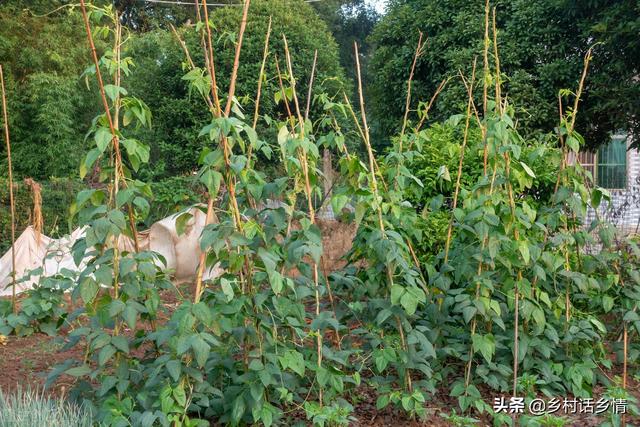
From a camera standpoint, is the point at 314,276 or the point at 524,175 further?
the point at 524,175

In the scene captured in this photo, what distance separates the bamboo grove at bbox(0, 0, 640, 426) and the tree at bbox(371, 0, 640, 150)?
3399mm

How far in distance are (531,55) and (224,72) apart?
177 inches

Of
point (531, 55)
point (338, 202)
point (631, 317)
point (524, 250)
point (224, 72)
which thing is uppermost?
point (224, 72)

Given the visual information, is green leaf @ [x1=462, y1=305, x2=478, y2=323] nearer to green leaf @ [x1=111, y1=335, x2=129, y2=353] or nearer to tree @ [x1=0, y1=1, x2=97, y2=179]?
green leaf @ [x1=111, y1=335, x2=129, y2=353]

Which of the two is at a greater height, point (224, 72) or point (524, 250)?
point (224, 72)

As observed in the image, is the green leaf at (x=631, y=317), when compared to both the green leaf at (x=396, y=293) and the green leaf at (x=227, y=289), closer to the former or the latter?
the green leaf at (x=396, y=293)

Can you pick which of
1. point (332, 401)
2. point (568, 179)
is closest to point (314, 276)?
point (332, 401)

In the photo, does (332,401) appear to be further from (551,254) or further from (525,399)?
(551,254)

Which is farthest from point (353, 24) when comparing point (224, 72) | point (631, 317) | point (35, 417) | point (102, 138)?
point (35, 417)

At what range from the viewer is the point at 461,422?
3479 millimetres

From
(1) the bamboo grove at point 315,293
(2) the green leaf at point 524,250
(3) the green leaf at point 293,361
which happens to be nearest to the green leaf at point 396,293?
(1) the bamboo grove at point 315,293

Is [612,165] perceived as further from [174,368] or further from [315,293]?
[174,368]

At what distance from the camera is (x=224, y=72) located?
35.8 feet

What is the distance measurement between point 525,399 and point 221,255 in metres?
1.70
